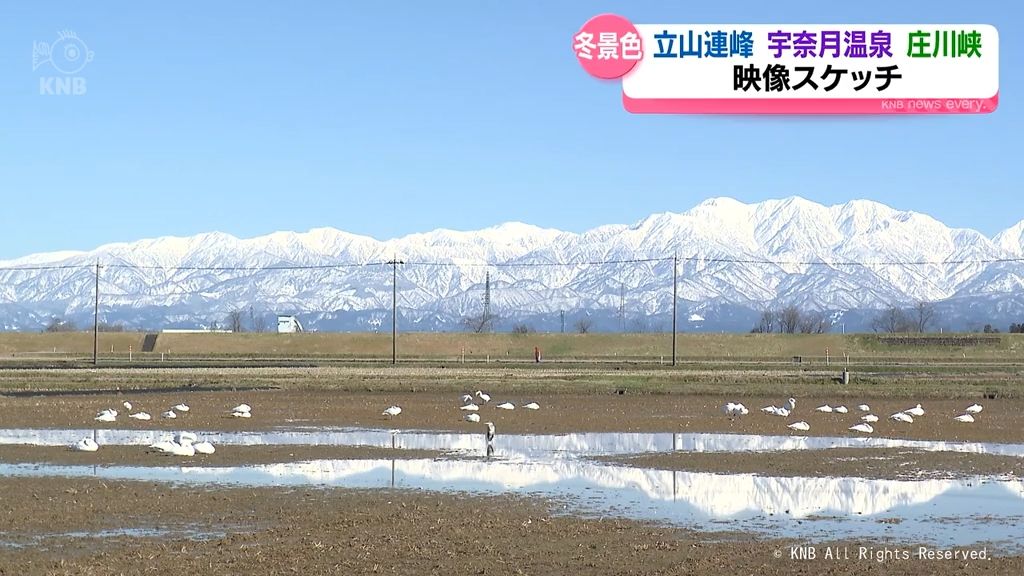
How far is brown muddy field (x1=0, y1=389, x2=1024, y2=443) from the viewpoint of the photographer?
36.8 metres

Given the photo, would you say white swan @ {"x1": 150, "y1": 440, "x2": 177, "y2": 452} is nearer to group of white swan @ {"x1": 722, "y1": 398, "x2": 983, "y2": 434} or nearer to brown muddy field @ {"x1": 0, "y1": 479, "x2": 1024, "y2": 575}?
brown muddy field @ {"x1": 0, "y1": 479, "x2": 1024, "y2": 575}

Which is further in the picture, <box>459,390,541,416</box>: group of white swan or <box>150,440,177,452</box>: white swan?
<box>459,390,541,416</box>: group of white swan

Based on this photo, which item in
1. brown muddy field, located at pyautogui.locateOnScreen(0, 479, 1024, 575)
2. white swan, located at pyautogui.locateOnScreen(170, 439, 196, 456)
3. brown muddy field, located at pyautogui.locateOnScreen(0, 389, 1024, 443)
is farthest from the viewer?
brown muddy field, located at pyautogui.locateOnScreen(0, 389, 1024, 443)

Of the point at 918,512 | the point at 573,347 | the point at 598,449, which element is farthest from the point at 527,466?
the point at 573,347

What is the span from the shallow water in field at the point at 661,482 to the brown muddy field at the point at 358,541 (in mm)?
1288

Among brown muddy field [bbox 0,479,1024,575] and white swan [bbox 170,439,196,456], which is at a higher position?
white swan [bbox 170,439,196,456]

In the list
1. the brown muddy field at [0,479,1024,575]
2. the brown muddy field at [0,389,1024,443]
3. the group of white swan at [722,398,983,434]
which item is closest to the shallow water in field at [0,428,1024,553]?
the brown muddy field at [0,479,1024,575]

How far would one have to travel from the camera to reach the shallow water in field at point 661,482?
2012cm

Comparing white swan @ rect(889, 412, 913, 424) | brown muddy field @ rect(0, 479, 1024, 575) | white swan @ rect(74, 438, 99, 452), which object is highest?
white swan @ rect(889, 412, 913, 424)

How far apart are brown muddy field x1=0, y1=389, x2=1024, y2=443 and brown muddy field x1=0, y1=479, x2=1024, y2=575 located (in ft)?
47.5

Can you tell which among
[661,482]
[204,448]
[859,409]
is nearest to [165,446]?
[204,448]

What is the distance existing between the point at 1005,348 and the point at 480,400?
9053 centimetres

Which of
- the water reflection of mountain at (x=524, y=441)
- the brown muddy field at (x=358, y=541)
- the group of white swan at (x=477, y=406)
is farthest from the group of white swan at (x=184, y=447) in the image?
the group of white swan at (x=477, y=406)

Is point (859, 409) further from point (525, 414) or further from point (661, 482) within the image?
point (661, 482)
